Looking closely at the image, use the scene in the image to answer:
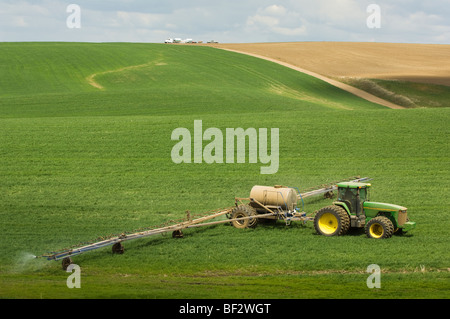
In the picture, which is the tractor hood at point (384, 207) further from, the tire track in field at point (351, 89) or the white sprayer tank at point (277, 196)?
the tire track in field at point (351, 89)

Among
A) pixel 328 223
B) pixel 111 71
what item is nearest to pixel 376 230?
pixel 328 223

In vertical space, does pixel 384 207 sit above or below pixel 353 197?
below

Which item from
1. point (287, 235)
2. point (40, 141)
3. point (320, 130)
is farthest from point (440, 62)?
point (287, 235)

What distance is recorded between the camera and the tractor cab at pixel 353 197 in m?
18.1

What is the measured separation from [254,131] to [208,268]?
67.0 ft

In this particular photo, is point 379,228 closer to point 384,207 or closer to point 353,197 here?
point 384,207

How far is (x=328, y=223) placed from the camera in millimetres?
18219

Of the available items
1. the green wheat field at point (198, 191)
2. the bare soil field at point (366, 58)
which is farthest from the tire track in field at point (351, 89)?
the green wheat field at point (198, 191)

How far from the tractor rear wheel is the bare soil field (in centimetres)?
5121

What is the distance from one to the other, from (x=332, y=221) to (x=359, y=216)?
936mm

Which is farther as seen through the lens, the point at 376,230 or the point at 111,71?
the point at 111,71

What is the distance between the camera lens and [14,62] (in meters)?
66.8

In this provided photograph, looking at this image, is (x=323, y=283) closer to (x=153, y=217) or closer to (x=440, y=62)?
(x=153, y=217)
